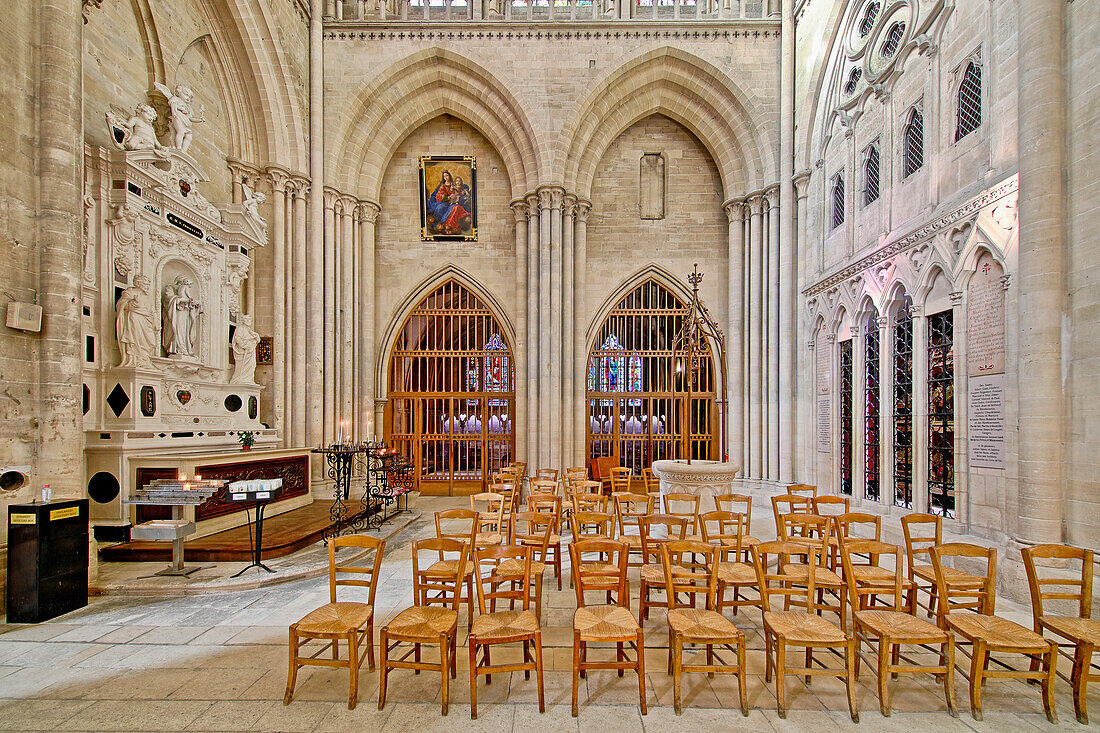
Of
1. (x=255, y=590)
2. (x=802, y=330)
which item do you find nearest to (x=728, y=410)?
(x=802, y=330)

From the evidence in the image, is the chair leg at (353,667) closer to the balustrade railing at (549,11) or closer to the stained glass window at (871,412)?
the stained glass window at (871,412)

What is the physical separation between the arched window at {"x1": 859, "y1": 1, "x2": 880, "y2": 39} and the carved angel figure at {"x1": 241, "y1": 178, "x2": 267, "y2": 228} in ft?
37.4

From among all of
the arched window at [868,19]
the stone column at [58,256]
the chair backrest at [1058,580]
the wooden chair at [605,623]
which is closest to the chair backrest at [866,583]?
the chair backrest at [1058,580]

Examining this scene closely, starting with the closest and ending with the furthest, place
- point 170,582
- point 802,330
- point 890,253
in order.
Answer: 1. point 170,582
2. point 890,253
3. point 802,330

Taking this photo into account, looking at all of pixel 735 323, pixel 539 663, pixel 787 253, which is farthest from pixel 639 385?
pixel 539 663

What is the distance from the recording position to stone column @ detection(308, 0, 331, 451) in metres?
11.9

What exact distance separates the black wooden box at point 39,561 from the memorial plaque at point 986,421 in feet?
32.0

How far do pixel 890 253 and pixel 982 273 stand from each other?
1960mm

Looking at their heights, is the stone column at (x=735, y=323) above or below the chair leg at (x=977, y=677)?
above

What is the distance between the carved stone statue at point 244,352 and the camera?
10195 mm

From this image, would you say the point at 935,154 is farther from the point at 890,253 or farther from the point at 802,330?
the point at 802,330

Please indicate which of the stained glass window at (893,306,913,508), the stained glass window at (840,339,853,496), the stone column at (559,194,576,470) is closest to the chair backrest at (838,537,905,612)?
the stained glass window at (893,306,913,508)

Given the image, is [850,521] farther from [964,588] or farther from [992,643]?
[992,643]

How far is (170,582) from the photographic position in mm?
6047
